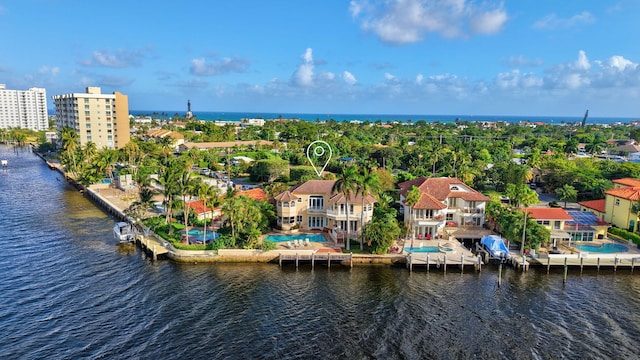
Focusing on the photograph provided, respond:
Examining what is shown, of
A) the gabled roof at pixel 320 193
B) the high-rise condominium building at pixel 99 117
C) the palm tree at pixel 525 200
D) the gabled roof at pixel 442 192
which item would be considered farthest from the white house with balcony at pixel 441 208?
the high-rise condominium building at pixel 99 117

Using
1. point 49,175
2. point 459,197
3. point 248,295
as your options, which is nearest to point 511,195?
point 459,197

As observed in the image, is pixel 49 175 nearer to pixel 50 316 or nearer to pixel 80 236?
pixel 80 236

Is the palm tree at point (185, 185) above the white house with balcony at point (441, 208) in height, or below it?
above

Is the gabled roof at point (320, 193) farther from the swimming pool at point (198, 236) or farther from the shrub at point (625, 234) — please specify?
the shrub at point (625, 234)

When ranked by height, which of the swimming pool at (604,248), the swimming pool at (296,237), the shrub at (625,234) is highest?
the shrub at (625,234)

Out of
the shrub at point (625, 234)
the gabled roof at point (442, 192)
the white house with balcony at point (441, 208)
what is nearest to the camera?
the shrub at point (625, 234)

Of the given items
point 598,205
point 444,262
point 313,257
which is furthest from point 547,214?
point 313,257
